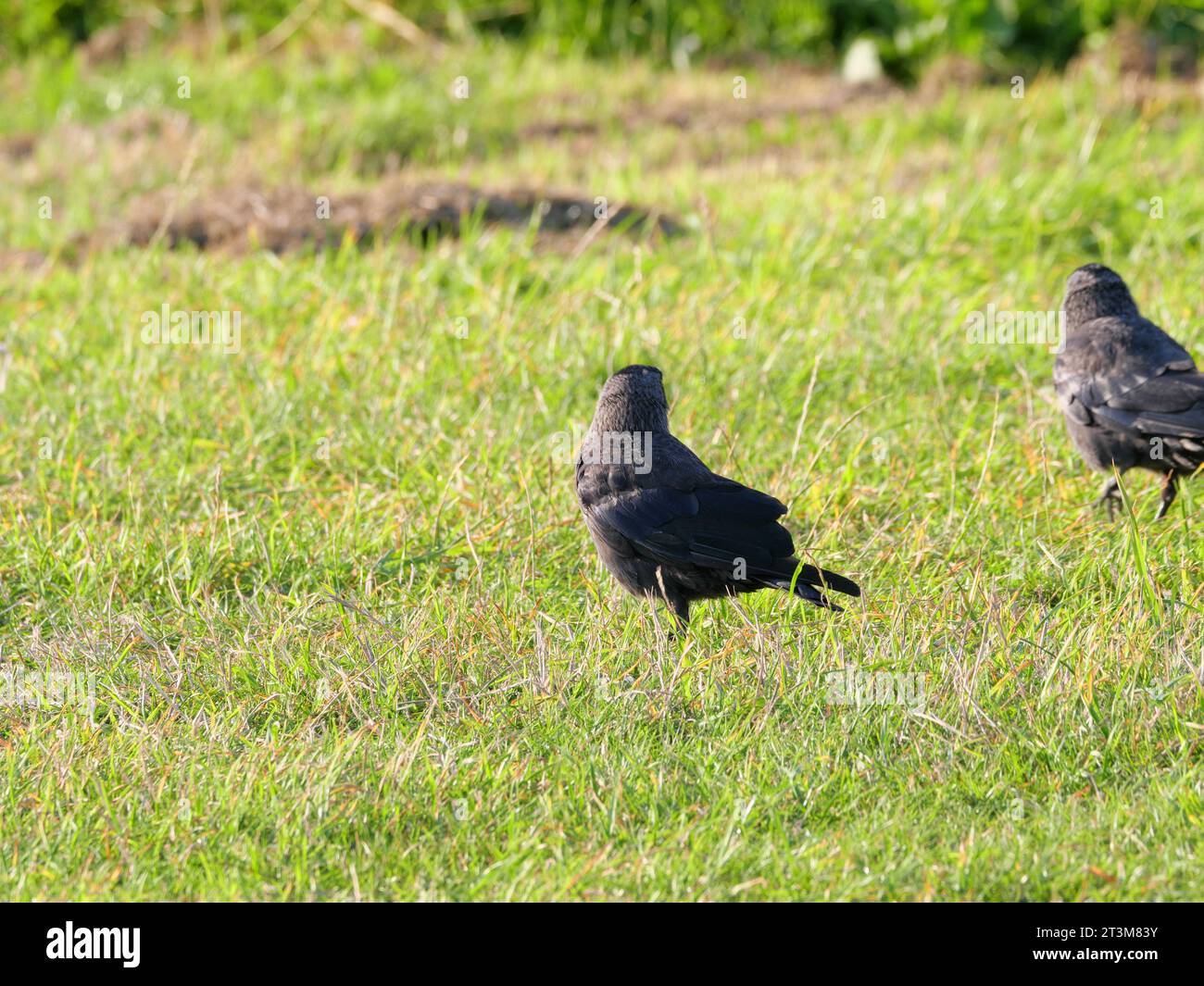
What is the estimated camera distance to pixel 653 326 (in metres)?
6.55

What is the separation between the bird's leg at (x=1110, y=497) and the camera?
5145mm

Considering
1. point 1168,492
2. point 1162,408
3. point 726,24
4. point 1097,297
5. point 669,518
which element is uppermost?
point 726,24

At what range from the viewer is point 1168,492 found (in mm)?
5184

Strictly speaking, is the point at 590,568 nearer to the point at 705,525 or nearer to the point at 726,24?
the point at 705,525

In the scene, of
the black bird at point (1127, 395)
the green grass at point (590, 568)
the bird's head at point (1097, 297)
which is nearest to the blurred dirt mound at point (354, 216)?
the green grass at point (590, 568)

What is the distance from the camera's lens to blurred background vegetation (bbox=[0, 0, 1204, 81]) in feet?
36.3

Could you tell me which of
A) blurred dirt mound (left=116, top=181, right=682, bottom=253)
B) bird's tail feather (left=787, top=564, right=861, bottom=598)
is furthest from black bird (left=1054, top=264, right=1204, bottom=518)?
blurred dirt mound (left=116, top=181, right=682, bottom=253)

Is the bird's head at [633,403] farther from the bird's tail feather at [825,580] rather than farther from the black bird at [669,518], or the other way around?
the bird's tail feather at [825,580]

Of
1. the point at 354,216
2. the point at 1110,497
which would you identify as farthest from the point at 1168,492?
the point at 354,216

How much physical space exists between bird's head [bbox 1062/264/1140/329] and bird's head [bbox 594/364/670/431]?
1862mm

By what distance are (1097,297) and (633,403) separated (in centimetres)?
203

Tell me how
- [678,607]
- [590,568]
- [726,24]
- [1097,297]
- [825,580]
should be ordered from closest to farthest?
[825,580], [678,607], [590,568], [1097,297], [726,24]

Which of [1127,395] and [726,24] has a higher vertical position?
[726,24]

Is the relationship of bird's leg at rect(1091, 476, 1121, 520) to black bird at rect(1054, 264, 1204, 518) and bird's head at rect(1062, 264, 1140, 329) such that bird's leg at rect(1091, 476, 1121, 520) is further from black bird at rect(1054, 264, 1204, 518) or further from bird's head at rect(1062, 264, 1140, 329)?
bird's head at rect(1062, 264, 1140, 329)
